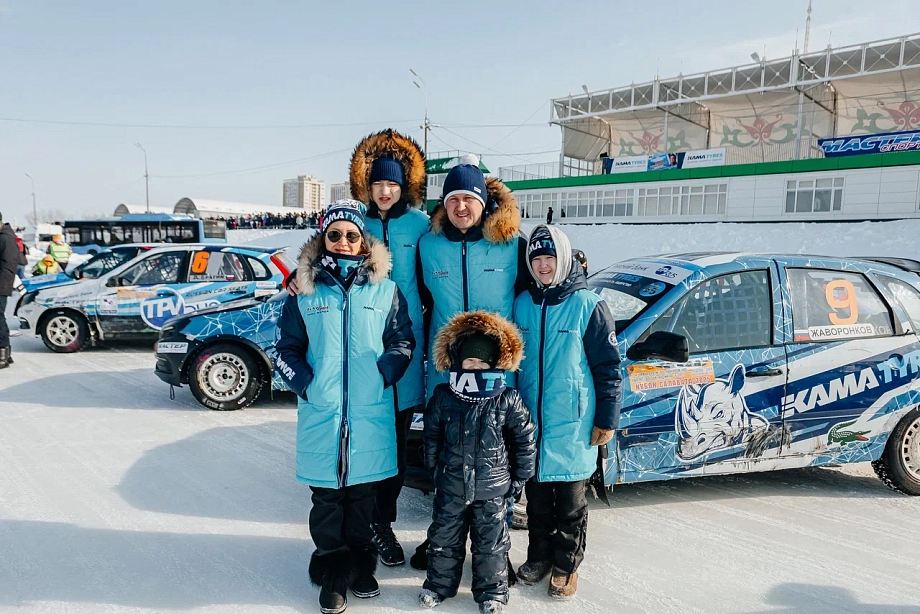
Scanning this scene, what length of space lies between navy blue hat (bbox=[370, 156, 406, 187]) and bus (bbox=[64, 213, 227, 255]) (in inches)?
997

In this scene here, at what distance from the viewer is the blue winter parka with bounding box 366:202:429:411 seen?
10.7 ft

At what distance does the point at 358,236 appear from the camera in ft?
9.73

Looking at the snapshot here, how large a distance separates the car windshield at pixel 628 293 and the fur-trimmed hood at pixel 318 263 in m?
1.56

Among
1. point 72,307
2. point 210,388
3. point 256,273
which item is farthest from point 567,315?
point 72,307

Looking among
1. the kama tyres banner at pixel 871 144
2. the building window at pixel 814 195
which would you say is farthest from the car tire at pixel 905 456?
the building window at pixel 814 195

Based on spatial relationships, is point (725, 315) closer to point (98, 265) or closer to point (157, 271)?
point (157, 271)

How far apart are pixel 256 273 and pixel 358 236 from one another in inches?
237

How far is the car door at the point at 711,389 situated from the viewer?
3564 millimetres

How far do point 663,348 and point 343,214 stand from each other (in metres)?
1.91

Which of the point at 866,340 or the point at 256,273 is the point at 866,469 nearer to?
the point at 866,340

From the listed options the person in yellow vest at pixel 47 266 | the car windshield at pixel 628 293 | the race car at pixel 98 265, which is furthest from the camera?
the person in yellow vest at pixel 47 266

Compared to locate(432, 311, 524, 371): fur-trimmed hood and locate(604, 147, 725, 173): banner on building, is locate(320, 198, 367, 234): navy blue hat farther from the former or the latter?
locate(604, 147, 725, 173): banner on building

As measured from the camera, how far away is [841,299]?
4.00 metres

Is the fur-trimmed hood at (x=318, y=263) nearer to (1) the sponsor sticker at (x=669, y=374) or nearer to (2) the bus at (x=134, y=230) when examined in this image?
(1) the sponsor sticker at (x=669, y=374)
